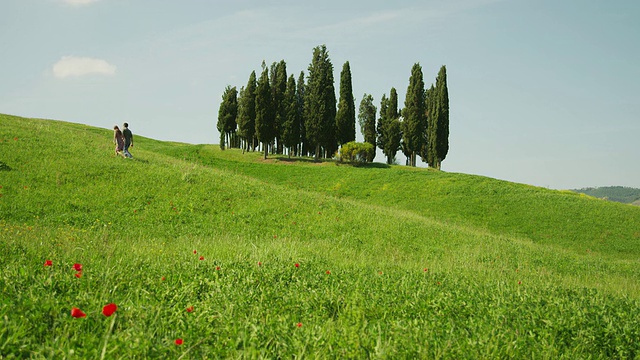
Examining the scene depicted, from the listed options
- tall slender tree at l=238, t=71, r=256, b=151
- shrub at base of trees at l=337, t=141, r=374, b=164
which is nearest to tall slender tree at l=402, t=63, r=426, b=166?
shrub at base of trees at l=337, t=141, r=374, b=164

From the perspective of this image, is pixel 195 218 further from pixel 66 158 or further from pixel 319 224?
pixel 66 158

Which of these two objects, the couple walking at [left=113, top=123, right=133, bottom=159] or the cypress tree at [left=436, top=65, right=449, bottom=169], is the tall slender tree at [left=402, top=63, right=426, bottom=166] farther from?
the couple walking at [left=113, top=123, right=133, bottom=159]

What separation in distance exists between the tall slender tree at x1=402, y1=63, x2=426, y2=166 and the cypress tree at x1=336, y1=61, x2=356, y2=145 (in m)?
8.14

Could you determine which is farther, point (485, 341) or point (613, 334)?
point (613, 334)

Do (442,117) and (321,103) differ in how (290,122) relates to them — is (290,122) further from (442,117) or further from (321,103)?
(442,117)

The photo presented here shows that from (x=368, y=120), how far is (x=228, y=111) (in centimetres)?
2318

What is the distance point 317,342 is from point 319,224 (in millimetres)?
12020

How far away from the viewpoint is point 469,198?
3206 cm

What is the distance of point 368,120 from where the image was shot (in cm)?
6375

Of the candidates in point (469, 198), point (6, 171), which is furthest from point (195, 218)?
point (469, 198)

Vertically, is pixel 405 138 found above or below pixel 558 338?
above

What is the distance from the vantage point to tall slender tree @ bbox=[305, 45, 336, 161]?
164 feet

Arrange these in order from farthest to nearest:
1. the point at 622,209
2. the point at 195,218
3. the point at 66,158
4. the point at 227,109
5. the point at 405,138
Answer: the point at 227,109 → the point at 405,138 → the point at 622,209 → the point at 66,158 → the point at 195,218

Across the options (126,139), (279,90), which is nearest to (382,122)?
(279,90)
